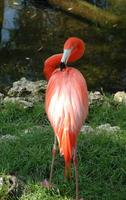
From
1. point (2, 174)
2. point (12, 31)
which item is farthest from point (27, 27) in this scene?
point (2, 174)

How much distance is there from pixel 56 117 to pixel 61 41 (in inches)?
174

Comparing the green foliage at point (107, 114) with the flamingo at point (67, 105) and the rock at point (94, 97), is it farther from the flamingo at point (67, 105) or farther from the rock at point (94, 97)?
the flamingo at point (67, 105)

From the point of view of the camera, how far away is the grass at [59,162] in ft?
13.1

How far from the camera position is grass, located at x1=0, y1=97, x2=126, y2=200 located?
4000 mm

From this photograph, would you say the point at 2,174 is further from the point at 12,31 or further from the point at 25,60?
the point at 12,31

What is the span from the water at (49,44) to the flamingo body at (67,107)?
287cm

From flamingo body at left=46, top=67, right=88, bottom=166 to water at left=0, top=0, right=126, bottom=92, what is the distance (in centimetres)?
287

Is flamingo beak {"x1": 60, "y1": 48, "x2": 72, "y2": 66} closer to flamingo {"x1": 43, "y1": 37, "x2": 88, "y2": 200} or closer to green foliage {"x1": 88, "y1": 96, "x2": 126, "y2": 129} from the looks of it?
flamingo {"x1": 43, "y1": 37, "x2": 88, "y2": 200}

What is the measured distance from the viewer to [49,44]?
25.5ft

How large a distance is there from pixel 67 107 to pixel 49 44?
14.1 feet

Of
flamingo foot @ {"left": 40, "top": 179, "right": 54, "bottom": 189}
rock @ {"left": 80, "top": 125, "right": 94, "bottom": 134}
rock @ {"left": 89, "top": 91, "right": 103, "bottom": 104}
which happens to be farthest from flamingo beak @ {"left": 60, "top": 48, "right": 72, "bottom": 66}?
rock @ {"left": 89, "top": 91, "right": 103, "bottom": 104}

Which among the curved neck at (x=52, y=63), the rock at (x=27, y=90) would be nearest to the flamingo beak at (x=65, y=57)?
the curved neck at (x=52, y=63)

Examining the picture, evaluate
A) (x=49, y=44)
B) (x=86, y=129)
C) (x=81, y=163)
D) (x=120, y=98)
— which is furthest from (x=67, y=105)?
(x=49, y=44)

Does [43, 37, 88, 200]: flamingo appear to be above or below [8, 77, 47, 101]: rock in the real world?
above
